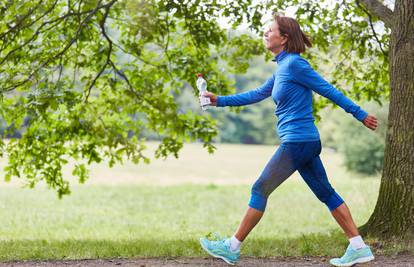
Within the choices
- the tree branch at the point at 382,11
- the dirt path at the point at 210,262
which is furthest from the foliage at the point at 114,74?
the dirt path at the point at 210,262

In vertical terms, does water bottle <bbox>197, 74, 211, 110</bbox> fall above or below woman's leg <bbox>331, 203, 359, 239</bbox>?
above

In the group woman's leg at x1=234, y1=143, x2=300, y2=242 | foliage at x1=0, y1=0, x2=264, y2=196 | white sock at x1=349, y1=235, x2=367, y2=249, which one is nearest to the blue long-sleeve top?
woman's leg at x1=234, y1=143, x2=300, y2=242

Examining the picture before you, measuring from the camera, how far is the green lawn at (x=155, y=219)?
22.5 ft

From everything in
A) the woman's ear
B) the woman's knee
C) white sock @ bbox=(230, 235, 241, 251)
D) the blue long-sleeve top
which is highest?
the woman's ear

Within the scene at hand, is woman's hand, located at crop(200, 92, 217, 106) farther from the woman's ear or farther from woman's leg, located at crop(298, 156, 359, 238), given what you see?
woman's leg, located at crop(298, 156, 359, 238)

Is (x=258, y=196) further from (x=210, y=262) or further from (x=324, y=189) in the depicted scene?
(x=210, y=262)

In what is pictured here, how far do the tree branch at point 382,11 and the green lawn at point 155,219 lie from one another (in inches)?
95.7

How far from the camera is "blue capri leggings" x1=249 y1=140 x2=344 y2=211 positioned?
5212mm

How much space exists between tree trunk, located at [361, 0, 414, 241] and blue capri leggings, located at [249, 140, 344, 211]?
164 centimetres

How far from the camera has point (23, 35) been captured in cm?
1015

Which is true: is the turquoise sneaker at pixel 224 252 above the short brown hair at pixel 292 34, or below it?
below

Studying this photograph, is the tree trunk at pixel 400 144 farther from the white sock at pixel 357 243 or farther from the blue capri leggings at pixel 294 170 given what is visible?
the blue capri leggings at pixel 294 170

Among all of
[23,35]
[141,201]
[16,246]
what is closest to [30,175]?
[23,35]

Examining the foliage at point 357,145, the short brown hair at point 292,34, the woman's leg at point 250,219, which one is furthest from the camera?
the foliage at point 357,145
